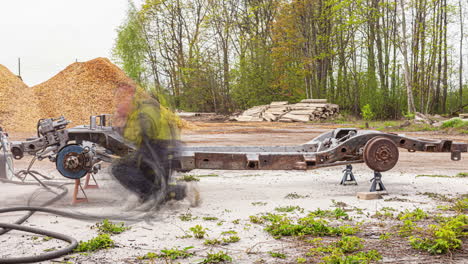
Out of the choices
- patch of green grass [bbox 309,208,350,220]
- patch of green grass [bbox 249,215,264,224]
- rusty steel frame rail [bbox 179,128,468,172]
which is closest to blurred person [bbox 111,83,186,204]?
rusty steel frame rail [bbox 179,128,468,172]

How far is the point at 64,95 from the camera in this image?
61.7 feet

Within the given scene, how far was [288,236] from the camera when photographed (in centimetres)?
361

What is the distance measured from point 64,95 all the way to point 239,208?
16.1 m

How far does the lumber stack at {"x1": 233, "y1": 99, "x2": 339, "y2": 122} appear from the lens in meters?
23.1

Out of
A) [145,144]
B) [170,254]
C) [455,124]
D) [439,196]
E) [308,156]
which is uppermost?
[455,124]

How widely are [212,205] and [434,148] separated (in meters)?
2.82

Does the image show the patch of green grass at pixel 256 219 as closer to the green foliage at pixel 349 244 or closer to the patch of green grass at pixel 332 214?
the patch of green grass at pixel 332 214

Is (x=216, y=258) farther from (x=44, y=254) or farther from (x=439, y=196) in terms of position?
(x=439, y=196)

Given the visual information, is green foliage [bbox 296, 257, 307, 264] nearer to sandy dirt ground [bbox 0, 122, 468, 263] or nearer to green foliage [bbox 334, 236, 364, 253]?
sandy dirt ground [bbox 0, 122, 468, 263]

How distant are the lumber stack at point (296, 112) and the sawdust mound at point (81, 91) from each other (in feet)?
28.4

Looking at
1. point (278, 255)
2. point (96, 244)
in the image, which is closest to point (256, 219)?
point (278, 255)

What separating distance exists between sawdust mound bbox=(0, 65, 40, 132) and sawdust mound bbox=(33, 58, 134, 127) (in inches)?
15.1

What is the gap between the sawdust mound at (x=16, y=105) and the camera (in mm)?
16906

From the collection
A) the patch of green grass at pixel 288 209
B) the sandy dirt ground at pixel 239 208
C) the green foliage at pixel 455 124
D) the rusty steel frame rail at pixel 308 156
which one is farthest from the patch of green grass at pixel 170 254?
the green foliage at pixel 455 124
